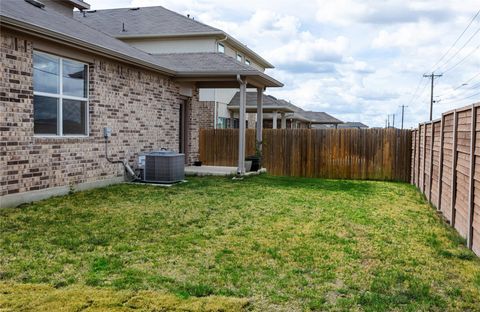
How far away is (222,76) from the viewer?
1318 centimetres

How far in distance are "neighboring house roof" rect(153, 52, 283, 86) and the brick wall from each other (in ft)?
2.37

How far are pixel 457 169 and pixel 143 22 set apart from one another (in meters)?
19.1

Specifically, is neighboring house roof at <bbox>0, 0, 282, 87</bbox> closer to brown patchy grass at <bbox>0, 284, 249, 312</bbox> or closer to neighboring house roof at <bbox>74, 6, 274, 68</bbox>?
brown patchy grass at <bbox>0, 284, 249, 312</bbox>

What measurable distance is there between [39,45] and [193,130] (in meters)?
7.92

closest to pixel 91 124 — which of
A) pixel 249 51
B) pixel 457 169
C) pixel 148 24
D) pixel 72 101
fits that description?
pixel 72 101

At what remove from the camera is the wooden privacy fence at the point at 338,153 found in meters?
15.2

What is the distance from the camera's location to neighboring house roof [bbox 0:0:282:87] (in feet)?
25.2

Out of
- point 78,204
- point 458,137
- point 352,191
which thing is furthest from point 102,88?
point 458,137

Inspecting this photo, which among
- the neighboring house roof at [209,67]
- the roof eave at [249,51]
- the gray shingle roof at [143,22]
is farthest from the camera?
the roof eave at [249,51]

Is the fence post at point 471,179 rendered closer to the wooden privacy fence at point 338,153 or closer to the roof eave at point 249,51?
the wooden privacy fence at point 338,153

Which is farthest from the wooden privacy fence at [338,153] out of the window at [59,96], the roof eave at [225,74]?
the window at [59,96]

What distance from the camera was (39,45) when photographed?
26.7ft

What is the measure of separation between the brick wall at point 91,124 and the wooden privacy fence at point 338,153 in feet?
10.7

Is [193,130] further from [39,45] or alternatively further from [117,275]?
[117,275]
